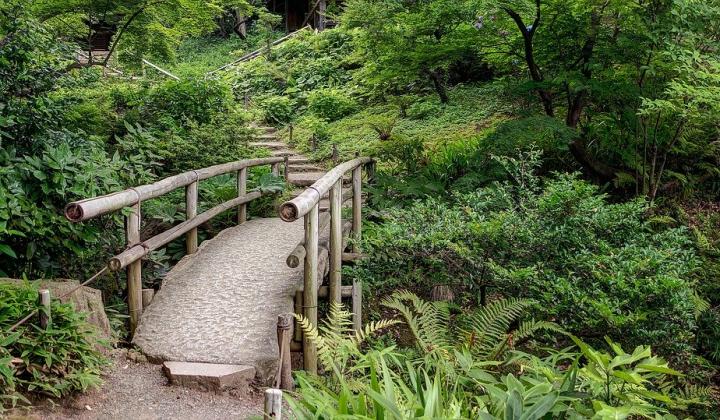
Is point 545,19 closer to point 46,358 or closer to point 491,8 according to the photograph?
point 491,8

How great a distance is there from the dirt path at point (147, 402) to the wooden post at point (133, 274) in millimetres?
539

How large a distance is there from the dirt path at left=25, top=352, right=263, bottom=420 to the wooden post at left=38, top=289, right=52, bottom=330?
0.46 m

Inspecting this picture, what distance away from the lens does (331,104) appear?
16.2 meters

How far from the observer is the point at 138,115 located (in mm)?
10836

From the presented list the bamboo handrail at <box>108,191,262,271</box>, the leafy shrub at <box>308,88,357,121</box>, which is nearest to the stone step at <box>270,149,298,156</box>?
the leafy shrub at <box>308,88,357,121</box>

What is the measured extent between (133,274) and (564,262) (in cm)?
335

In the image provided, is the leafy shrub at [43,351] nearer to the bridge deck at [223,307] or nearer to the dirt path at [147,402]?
the dirt path at [147,402]

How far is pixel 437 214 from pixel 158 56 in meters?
8.36

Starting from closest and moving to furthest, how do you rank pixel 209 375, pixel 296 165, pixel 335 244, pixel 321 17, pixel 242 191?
1. pixel 209 375
2. pixel 335 244
3. pixel 242 191
4. pixel 296 165
5. pixel 321 17

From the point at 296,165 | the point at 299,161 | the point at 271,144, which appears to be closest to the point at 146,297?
the point at 296,165

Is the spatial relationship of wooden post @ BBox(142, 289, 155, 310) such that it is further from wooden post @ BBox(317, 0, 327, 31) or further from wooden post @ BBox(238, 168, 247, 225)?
wooden post @ BBox(317, 0, 327, 31)

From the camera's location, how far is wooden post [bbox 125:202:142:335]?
15.2 feet

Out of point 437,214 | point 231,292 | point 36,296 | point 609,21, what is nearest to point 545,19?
point 609,21

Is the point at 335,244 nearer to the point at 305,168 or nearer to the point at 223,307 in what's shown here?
the point at 223,307
